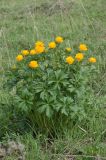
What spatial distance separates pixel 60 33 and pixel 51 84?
312 cm

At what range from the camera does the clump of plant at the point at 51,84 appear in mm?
3045

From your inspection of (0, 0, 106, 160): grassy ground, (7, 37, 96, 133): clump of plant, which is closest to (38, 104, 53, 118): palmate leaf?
(7, 37, 96, 133): clump of plant

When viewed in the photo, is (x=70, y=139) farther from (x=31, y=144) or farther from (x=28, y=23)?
(x=28, y=23)

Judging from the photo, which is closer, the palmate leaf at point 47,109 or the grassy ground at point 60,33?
the palmate leaf at point 47,109

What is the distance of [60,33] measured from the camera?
6.11m

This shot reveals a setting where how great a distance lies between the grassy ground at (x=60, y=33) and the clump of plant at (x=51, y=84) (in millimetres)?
190

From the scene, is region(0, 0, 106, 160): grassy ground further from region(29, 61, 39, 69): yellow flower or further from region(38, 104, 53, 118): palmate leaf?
region(29, 61, 39, 69): yellow flower

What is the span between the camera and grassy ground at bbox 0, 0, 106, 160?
126 inches

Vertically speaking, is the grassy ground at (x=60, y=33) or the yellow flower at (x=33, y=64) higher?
the yellow flower at (x=33, y=64)

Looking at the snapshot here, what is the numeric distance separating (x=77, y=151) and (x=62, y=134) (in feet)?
0.66

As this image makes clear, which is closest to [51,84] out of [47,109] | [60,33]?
[47,109]

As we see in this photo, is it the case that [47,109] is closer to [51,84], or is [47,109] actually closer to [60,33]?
[51,84]

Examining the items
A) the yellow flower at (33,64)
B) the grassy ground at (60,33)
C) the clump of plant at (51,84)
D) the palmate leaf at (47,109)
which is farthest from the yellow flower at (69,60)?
the grassy ground at (60,33)

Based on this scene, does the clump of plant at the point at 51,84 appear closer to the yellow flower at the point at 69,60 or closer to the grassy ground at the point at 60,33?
the yellow flower at the point at 69,60
